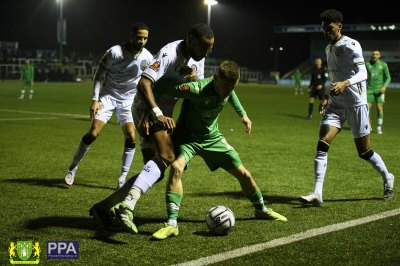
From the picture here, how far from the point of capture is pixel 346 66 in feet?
22.7

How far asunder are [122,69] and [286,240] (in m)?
3.74

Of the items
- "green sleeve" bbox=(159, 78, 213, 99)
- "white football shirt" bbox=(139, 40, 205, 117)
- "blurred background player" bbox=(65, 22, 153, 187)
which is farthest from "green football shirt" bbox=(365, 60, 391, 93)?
"green sleeve" bbox=(159, 78, 213, 99)

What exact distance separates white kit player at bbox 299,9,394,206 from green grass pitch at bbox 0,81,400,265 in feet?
1.35

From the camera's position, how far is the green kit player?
17.0 ft

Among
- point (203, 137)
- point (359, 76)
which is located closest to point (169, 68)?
point (203, 137)

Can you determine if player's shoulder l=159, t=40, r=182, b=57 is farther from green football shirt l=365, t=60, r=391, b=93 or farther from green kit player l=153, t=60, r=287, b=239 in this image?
green football shirt l=365, t=60, r=391, b=93

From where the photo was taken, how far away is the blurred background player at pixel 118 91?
7.70 meters

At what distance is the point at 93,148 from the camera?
38.1 feet

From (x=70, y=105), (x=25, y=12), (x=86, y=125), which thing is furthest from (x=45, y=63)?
(x=86, y=125)

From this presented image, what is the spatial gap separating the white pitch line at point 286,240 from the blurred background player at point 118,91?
3084mm

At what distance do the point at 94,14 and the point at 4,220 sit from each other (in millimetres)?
62443

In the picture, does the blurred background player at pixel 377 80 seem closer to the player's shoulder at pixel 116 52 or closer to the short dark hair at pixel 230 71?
the player's shoulder at pixel 116 52

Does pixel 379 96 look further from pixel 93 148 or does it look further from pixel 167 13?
pixel 167 13

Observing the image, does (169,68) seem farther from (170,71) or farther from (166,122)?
(166,122)
